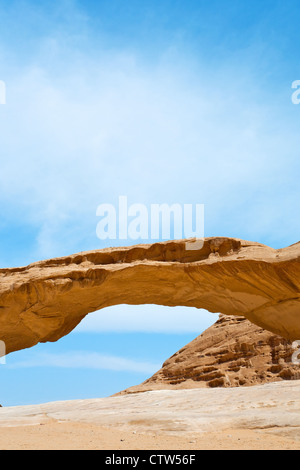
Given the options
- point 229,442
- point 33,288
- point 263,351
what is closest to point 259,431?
point 229,442

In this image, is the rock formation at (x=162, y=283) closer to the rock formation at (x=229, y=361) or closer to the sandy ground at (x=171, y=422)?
the sandy ground at (x=171, y=422)

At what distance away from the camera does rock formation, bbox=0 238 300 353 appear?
13352 millimetres

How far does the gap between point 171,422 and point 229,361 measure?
1484cm

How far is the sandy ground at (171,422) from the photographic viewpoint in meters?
7.09

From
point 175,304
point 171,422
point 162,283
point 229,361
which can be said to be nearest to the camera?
point 171,422

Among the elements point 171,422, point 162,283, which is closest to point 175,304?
point 162,283

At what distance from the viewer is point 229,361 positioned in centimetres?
2236

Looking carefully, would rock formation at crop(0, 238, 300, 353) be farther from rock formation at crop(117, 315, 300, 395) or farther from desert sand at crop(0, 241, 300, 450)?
rock formation at crop(117, 315, 300, 395)

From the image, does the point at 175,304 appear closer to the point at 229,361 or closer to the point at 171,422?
the point at 171,422

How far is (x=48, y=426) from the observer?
8.69 metres

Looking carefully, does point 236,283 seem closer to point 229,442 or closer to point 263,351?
point 229,442

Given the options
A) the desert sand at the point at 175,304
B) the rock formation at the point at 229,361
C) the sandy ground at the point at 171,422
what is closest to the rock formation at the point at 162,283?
the desert sand at the point at 175,304
